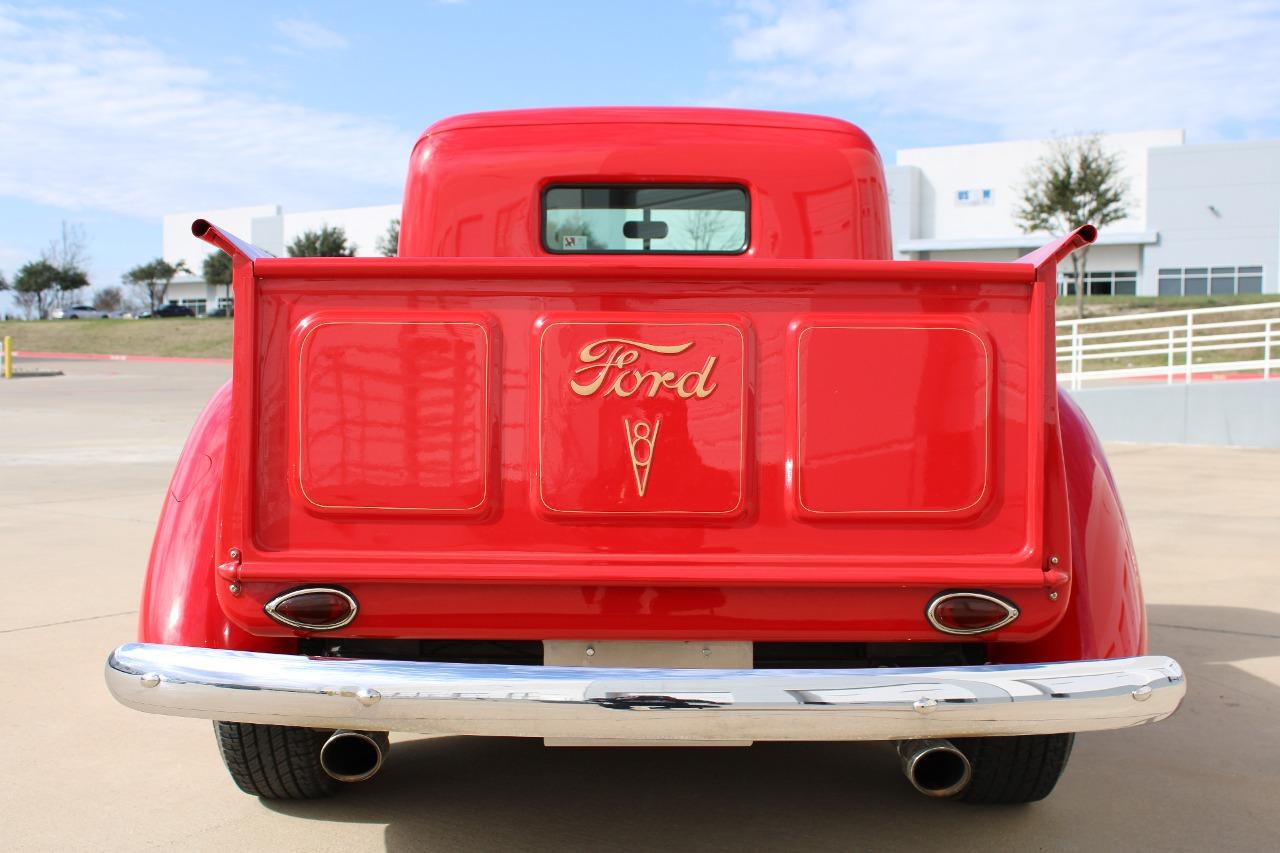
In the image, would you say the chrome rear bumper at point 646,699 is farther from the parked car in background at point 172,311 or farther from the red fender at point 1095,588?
the parked car in background at point 172,311

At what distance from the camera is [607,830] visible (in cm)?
341

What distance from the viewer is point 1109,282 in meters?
54.9

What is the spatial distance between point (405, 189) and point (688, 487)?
7.26ft

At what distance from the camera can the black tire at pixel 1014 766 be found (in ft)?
11.0

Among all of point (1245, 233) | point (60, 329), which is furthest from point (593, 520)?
point (60, 329)

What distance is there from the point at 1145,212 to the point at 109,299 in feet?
252

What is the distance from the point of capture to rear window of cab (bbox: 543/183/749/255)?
4.43 metres

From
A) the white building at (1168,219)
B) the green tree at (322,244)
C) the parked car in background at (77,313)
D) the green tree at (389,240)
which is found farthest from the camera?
the parked car in background at (77,313)

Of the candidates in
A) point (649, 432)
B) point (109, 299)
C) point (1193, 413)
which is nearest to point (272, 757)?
point (649, 432)

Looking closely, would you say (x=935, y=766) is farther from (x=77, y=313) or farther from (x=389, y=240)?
(x=77, y=313)

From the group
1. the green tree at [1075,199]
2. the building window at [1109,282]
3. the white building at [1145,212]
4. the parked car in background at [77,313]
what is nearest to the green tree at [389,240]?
the white building at [1145,212]

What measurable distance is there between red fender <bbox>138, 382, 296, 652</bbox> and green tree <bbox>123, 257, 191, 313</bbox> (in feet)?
291

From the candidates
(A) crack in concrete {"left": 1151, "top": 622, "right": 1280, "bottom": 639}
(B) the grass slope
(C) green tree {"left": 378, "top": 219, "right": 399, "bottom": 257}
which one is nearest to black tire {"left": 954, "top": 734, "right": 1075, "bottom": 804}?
(A) crack in concrete {"left": 1151, "top": 622, "right": 1280, "bottom": 639}

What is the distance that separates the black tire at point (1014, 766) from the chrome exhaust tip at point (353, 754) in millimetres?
1475
